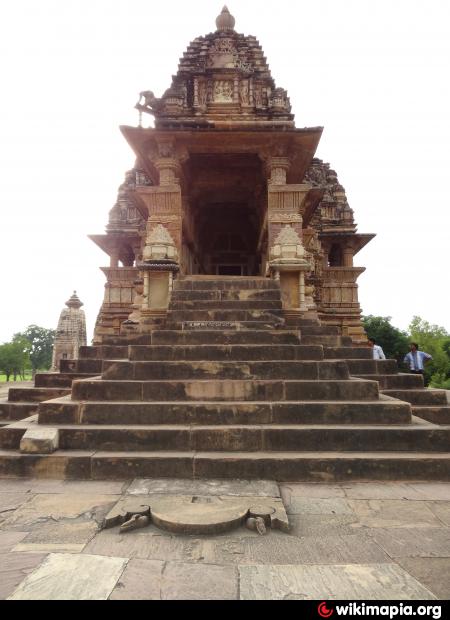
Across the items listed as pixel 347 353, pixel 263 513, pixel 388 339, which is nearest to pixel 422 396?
pixel 347 353

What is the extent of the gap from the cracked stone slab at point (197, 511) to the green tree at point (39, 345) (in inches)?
3065

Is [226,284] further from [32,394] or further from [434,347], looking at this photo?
[434,347]

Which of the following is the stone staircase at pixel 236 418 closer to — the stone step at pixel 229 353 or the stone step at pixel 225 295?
the stone step at pixel 229 353

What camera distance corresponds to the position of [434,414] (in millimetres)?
5328

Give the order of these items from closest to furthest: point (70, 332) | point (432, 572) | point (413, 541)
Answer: point (432, 572) < point (413, 541) < point (70, 332)

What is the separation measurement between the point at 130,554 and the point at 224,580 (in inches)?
27.6

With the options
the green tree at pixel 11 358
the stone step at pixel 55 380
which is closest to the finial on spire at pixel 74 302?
the stone step at pixel 55 380

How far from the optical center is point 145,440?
4199 mm

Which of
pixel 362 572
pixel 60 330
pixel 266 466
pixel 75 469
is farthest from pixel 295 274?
pixel 60 330

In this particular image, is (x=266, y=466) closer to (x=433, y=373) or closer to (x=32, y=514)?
(x=32, y=514)

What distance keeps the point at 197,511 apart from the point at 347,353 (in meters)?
4.04

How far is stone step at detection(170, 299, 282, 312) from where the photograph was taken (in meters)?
6.98

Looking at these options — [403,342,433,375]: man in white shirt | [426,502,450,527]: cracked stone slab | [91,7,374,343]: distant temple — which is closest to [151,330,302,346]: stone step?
[91,7,374,343]: distant temple
